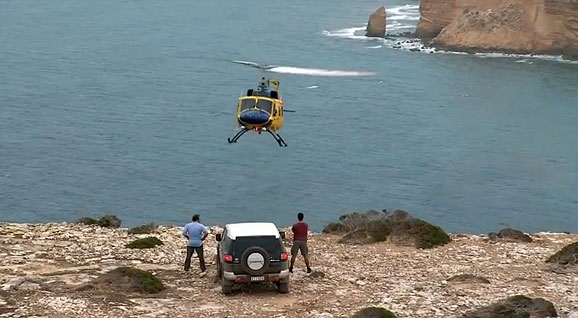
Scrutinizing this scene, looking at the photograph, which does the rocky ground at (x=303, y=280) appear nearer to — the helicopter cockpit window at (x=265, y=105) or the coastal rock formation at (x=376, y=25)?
the helicopter cockpit window at (x=265, y=105)

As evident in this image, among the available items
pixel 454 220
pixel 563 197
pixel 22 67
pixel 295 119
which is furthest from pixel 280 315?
pixel 22 67

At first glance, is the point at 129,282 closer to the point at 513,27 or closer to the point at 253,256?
the point at 253,256

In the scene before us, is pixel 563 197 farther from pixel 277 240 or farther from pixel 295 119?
pixel 277 240

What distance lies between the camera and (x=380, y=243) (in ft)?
106

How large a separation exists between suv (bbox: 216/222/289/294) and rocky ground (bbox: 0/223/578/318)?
0.67m

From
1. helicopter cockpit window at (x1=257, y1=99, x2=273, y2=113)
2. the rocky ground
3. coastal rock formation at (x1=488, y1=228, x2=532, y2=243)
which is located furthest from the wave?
the rocky ground

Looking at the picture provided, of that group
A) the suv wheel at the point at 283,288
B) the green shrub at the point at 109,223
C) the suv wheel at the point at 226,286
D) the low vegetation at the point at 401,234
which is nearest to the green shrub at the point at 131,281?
the suv wheel at the point at 226,286

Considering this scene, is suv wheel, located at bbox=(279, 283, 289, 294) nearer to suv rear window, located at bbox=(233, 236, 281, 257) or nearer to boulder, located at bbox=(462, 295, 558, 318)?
suv rear window, located at bbox=(233, 236, 281, 257)

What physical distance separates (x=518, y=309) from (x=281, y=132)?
64.2 meters

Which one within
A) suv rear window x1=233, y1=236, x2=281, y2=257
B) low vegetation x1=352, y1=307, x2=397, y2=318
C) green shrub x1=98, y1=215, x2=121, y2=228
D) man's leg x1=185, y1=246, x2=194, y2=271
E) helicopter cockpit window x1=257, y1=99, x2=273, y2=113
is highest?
helicopter cockpit window x1=257, y1=99, x2=273, y2=113

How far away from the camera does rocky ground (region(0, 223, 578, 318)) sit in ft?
75.8

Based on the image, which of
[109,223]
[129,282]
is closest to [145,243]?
[129,282]

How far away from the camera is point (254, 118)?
34.6 m

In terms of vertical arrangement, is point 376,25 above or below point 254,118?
above
